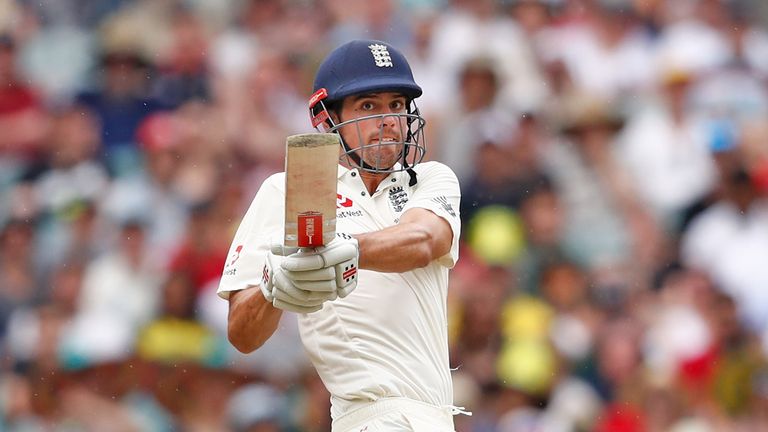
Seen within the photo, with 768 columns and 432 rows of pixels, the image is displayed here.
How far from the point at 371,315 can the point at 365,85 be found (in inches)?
30.3

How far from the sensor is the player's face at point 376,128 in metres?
4.27

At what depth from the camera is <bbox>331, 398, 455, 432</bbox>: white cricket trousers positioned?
400 cm

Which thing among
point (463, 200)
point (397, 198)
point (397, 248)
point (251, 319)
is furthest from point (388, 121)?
point (463, 200)

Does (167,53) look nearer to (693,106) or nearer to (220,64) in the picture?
(220,64)

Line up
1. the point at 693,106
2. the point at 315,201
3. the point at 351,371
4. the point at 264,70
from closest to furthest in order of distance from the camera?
the point at 315,201 → the point at 351,371 → the point at 693,106 → the point at 264,70

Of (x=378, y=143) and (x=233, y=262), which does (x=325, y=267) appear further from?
(x=378, y=143)

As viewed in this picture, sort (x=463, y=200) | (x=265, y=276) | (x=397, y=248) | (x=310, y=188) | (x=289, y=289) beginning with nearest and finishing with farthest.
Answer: (x=310, y=188), (x=289, y=289), (x=265, y=276), (x=397, y=248), (x=463, y=200)

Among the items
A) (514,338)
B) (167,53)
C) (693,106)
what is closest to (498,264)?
(514,338)

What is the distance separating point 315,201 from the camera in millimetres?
3441

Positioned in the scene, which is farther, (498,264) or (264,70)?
(264,70)

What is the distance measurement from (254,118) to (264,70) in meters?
0.47

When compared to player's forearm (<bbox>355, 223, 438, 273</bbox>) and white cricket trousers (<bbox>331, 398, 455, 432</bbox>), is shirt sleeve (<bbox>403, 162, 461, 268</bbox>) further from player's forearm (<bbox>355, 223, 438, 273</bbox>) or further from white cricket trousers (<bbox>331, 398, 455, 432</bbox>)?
white cricket trousers (<bbox>331, 398, 455, 432</bbox>)

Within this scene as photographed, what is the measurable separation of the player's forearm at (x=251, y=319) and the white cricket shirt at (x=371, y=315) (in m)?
0.08

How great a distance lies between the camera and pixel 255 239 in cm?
417
